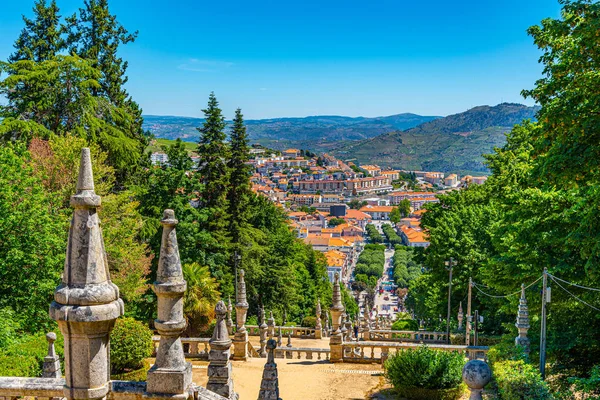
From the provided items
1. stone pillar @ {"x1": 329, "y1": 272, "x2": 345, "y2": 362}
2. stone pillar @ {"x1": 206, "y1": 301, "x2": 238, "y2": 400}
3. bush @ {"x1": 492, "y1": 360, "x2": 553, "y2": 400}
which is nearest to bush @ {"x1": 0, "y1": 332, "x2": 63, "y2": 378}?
stone pillar @ {"x1": 206, "y1": 301, "x2": 238, "y2": 400}

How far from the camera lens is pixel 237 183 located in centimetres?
3148

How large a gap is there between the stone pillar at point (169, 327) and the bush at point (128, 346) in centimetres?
908

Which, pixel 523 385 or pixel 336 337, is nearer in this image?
pixel 523 385

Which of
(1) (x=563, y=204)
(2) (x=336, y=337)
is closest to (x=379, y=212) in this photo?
(2) (x=336, y=337)

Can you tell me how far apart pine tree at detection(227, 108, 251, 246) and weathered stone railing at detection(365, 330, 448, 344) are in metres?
9.24

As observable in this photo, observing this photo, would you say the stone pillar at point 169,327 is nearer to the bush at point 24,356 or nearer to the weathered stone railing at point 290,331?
the bush at point 24,356

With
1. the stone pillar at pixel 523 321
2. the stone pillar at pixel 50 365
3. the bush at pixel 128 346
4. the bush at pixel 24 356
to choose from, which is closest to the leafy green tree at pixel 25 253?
the bush at pixel 24 356

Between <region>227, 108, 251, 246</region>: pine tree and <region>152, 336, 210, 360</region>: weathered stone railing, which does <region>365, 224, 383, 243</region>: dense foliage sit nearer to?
<region>227, 108, 251, 246</region>: pine tree

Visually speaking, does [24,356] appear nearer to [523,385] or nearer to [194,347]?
[194,347]

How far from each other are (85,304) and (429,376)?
9602mm

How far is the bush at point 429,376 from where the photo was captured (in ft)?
40.6

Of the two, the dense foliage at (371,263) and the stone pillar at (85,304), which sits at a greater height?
the stone pillar at (85,304)

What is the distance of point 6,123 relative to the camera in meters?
21.1

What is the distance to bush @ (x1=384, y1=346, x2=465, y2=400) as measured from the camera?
40.6ft
